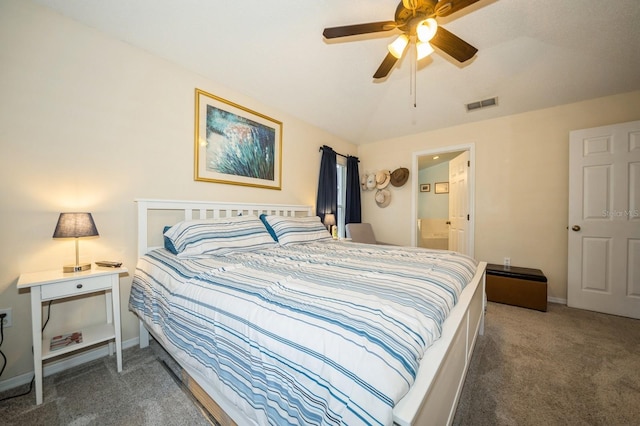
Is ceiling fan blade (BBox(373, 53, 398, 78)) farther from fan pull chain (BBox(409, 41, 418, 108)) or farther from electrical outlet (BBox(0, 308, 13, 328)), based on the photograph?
electrical outlet (BBox(0, 308, 13, 328))

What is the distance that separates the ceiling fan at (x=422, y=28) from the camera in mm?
1437

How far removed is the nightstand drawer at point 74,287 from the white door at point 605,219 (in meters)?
4.63

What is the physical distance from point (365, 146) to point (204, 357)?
4287 mm

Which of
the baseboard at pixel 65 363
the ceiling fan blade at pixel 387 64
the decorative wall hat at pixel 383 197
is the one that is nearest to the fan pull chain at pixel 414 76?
the ceiling fan blade at pixel 387 64

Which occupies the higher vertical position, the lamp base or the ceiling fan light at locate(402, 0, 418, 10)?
the ceiling fan light at locate(402, 0, 418, 10)

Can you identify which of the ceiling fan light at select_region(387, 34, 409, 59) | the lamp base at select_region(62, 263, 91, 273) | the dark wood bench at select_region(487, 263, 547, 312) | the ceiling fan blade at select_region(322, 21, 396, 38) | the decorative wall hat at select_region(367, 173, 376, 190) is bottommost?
the dark wood bench at select_region(487, 263, 547, 312)

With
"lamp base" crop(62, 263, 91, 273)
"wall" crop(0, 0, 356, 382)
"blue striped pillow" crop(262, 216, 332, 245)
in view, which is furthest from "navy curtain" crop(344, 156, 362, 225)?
"lamp base" crop(62, 263, 91, 273)

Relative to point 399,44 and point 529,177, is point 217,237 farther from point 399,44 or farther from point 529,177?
point 529,177

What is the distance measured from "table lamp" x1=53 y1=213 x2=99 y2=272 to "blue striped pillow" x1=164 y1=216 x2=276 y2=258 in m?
0.46

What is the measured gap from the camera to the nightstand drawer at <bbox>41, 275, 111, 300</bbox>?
1.37 meters

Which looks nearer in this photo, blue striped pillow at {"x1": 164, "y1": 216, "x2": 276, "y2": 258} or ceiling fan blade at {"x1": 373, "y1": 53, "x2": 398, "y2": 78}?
blue striped pillow at {"x1": 164, "y1": 216, "x2": 276, "y2": 258}

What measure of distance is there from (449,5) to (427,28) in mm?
161

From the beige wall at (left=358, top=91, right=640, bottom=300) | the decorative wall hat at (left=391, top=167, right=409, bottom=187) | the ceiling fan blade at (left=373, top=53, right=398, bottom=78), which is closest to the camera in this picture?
the ceiling fan blade at (left=373, top=53, right=398, bottom=78)

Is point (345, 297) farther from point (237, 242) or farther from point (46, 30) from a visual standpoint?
point (46, 30)
